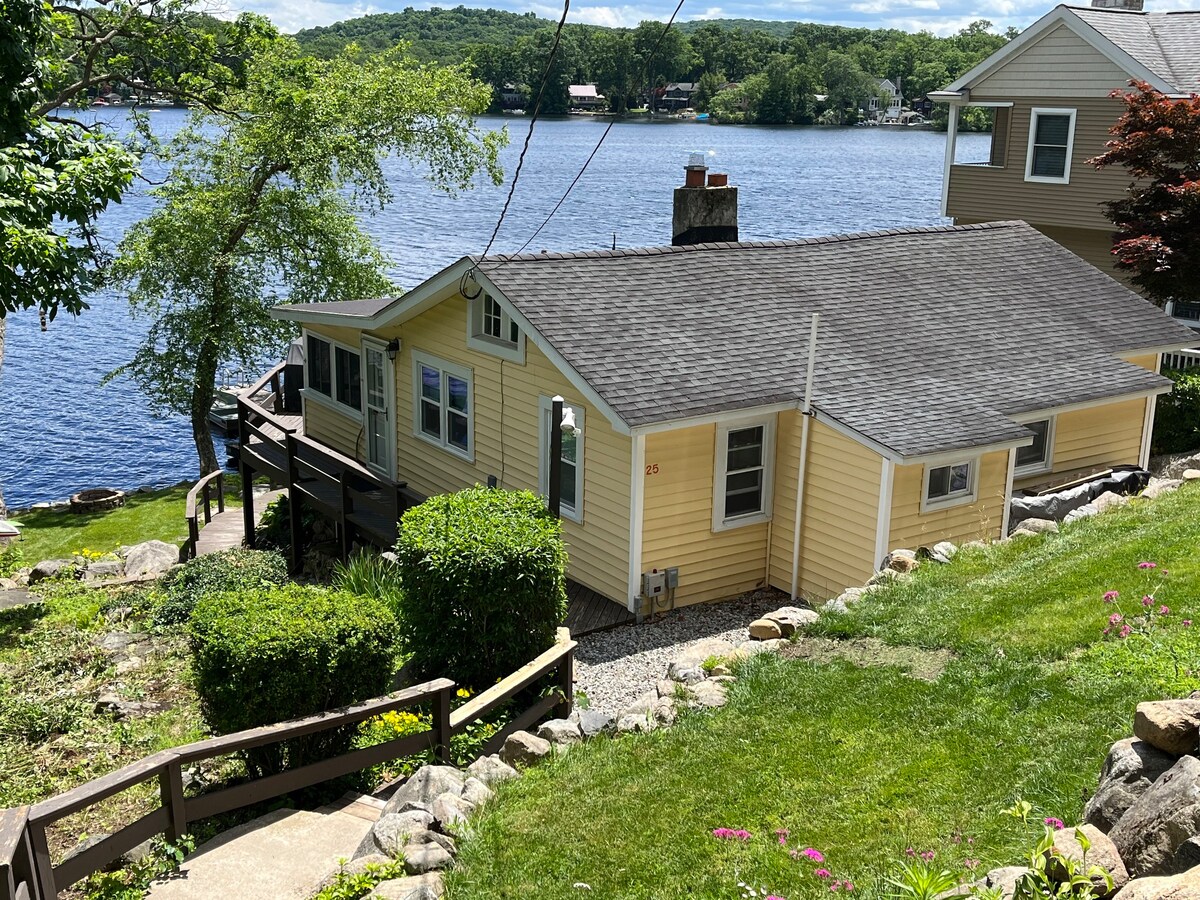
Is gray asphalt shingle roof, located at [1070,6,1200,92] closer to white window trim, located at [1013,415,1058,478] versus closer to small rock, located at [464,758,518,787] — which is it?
white window trim, located at [1013,415,1058,478]

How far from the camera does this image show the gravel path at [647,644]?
41.6 feet

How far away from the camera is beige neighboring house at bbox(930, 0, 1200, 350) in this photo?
93.2 ft

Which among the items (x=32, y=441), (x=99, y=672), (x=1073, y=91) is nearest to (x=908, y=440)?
(x=99, y=672)

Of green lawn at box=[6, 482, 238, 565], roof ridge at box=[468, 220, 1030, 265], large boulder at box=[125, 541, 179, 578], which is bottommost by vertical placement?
green lawn at box=[6, 482, 238, 565]

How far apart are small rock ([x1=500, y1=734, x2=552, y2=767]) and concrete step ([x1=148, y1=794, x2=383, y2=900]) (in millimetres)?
1079

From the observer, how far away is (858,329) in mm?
16891

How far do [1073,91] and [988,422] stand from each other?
17971 millimetres

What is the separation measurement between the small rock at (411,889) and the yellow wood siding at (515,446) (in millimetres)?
7939

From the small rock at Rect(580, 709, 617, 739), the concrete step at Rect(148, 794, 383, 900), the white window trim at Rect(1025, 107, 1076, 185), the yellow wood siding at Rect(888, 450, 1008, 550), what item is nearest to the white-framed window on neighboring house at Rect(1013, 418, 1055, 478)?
the yellow wood siding at Rect(888, 450, 1008, 550)

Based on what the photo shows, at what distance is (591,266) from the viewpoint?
55.6 feet

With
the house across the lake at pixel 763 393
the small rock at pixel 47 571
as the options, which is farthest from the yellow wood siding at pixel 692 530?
the small rock at pixel 47 571

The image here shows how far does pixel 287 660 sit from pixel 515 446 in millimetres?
8332

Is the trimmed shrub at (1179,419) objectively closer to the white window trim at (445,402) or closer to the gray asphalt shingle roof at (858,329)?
the gray asphalt shingle roof at (858,329)

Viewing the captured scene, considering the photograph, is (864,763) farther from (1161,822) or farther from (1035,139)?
(1035,139)
